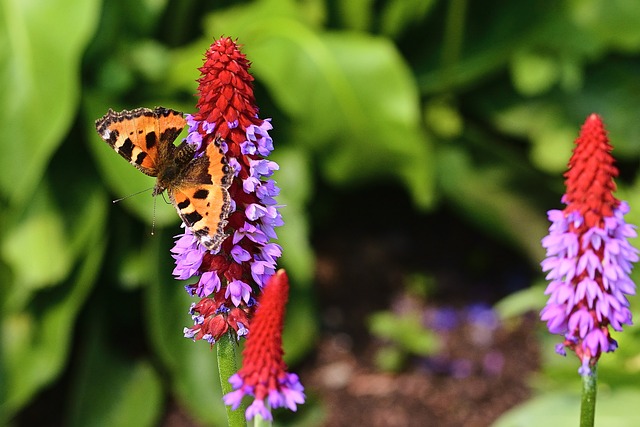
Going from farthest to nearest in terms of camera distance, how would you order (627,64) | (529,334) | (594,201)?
(627,64) → (529,334) → (594,201)

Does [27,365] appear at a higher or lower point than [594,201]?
higher

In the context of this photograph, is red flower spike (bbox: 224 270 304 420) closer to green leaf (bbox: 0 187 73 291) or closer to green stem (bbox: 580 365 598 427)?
green stem (bbox: 580 365 598 427)

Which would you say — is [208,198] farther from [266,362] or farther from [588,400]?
[588,400]

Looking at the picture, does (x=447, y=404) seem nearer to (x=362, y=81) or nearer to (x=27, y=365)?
(x=362, y=81)

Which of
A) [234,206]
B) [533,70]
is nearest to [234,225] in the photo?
[234,206]

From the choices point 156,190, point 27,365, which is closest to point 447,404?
point 27,365

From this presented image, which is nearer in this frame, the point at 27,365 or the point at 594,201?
the point at 594,201
